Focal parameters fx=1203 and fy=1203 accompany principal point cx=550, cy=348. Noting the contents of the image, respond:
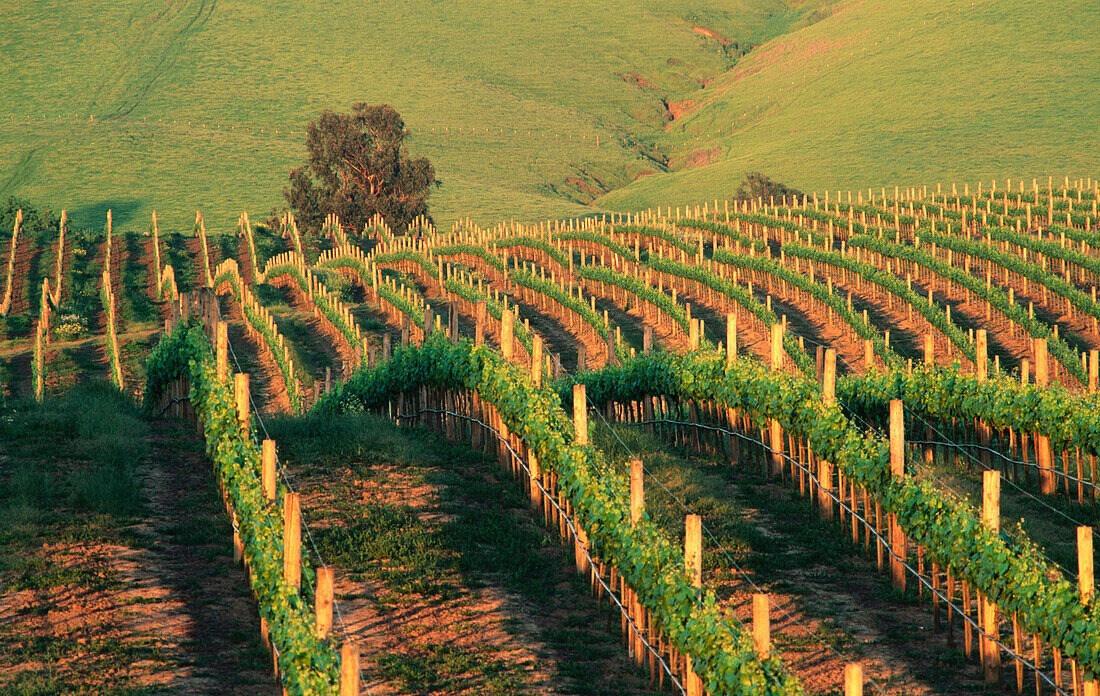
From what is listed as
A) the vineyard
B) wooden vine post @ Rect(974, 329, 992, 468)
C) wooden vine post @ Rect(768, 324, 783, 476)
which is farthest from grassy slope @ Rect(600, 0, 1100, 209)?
wooden vine post @ Rect(768, 324, 783, 476)

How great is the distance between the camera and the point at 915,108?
328 ft

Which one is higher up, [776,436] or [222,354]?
[222,354]

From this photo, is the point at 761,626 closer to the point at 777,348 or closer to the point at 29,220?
the point at 777,348

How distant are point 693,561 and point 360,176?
69.6 m

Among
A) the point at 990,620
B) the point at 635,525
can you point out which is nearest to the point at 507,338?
the point at 635,525


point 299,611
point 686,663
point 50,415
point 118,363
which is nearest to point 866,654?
point 686,663

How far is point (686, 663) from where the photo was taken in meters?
11.1

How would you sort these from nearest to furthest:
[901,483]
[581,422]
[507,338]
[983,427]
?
[901,483] < [581,422] < [507,338] < [983,427]

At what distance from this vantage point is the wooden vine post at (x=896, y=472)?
14586 mm

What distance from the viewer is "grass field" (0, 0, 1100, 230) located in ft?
290

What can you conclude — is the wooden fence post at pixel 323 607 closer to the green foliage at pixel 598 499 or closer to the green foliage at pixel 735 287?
the green foliage at pixel 598 499

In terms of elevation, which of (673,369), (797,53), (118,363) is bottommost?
(118,363)

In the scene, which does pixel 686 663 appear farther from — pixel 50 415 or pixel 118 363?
pixel 118 363

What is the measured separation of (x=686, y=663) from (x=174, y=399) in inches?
524
